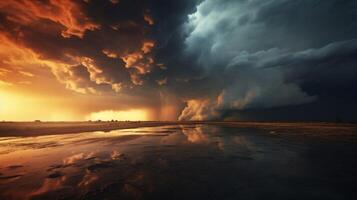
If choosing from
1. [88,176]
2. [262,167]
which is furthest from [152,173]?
[262,167]

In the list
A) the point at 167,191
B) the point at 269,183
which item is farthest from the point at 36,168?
the point at 269,183

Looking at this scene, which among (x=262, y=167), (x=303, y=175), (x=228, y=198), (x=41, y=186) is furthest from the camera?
(x=262, y=167)

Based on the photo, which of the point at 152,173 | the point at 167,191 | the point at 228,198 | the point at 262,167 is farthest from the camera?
the point at 262,167

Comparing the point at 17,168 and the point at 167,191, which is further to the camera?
the point at 17,168

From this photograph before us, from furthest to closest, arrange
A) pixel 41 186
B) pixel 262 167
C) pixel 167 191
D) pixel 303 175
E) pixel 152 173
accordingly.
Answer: pixel 262 167 → pixel 152 173 → pixel 303 175 → pixel 41 186 → pixel 167 191

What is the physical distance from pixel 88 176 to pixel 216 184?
656cm

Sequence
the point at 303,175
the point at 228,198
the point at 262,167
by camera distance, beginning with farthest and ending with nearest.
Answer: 1. the point at 262,167
2. the point at 303,175
3. the point at 228,198

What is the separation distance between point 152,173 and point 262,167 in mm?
6593

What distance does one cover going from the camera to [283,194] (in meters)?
7.23

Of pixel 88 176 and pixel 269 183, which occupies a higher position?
pixel 88 176

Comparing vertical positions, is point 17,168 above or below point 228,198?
above

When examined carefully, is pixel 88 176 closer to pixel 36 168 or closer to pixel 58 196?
pixel 58 196

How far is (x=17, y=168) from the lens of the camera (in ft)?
38.8

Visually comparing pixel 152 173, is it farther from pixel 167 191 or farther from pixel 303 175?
pixel 303 175
